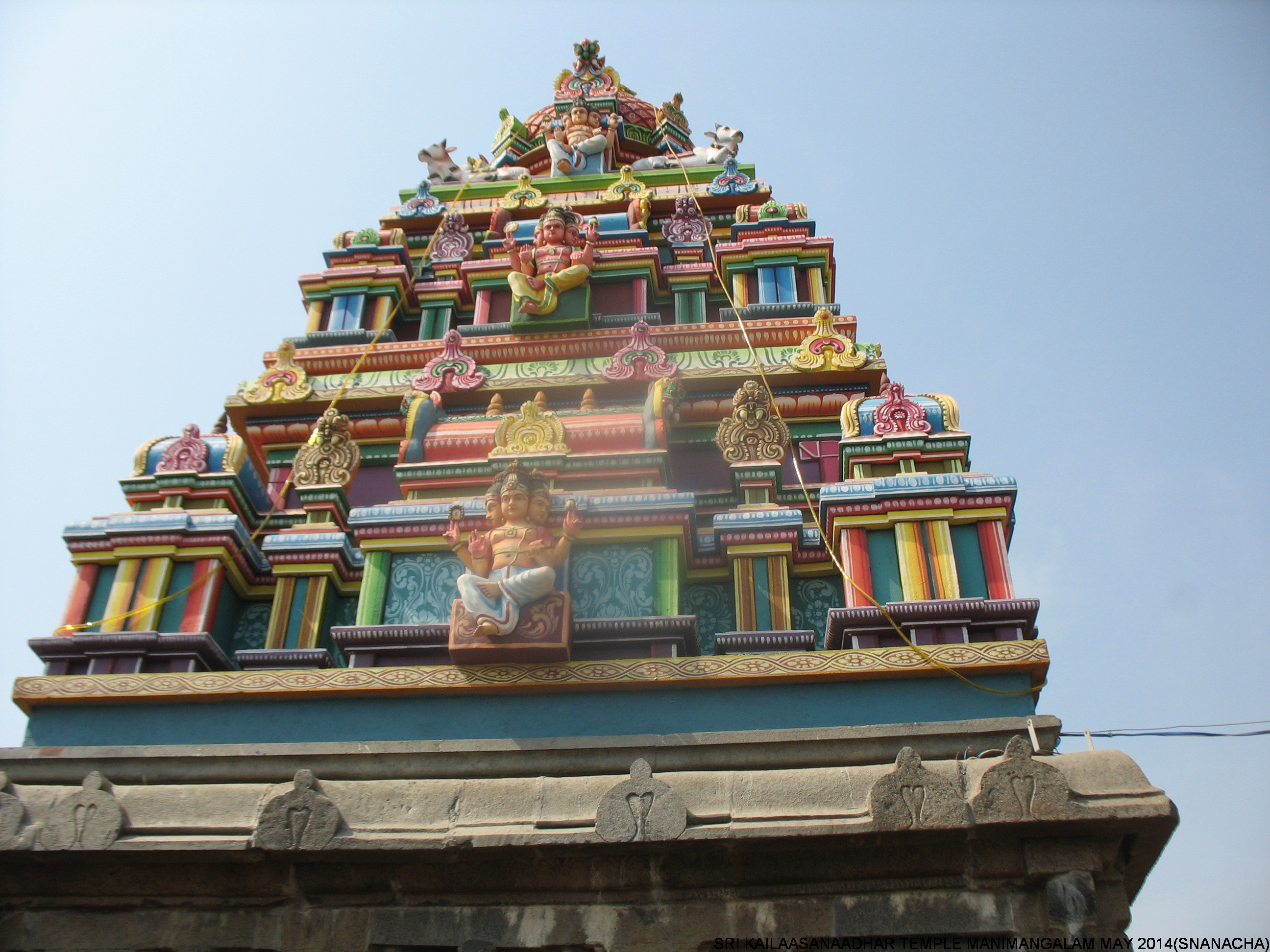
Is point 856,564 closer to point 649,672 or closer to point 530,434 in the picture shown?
point 649,672

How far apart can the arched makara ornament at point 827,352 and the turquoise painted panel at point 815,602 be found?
3.49m

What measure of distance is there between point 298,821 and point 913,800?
10.9 ft

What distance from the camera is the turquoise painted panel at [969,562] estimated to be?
9422 mm

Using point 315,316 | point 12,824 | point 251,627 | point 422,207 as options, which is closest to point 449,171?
point 422,207

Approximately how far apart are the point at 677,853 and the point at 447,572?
146 inches

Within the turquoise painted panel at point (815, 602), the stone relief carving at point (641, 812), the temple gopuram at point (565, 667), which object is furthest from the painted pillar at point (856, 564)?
the stone relief carving at point (641, 812)

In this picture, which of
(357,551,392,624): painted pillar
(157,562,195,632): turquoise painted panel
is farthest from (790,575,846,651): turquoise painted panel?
(157,562,195,632): turquoise painted panel

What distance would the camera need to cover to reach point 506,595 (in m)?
8.79

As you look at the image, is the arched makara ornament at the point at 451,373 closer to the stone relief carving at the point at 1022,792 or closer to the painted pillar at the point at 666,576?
the painted pillar at the point at 666,576

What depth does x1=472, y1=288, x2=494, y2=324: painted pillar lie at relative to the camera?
14.9 metres

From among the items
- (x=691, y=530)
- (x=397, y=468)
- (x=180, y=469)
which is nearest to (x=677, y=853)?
(x=691, y=530)

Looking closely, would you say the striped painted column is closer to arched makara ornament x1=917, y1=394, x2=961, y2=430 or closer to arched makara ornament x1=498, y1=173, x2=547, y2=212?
arched makara ornament x1=917, y1=394, x2=961, y2=430

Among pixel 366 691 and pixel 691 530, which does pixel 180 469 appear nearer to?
pixel 366 691

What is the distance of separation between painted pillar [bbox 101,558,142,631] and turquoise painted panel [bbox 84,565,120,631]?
0.04 metres
